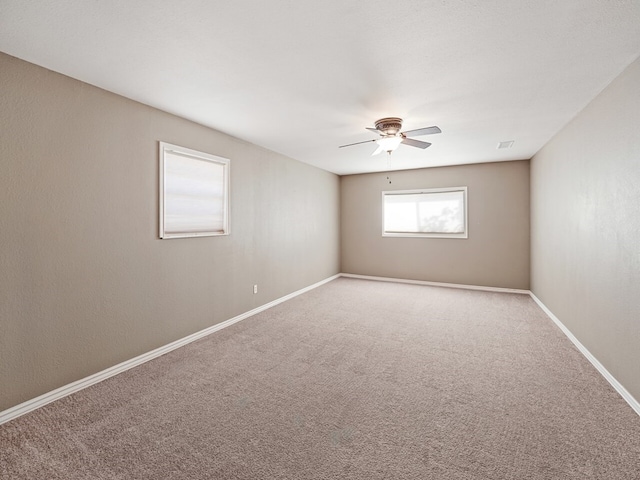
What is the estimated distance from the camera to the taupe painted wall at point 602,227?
217 centimetres

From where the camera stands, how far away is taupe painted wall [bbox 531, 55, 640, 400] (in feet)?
7.12

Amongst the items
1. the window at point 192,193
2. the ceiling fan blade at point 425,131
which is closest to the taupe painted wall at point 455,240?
the ceiling fan blade at point 425,131

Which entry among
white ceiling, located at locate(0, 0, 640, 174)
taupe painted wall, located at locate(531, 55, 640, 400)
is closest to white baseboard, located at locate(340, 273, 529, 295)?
taupe painted wall, located at locate(531, 55, 640, 400)

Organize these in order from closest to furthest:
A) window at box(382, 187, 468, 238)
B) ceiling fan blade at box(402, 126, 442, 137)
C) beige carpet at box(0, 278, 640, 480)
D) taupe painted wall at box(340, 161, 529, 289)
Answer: beige carpet at box(0, 278, 640, 480) < ceiling fan blade at box(402, 126, 442, 137) < taupe painted wall at box(340, 161, 529, 289) < window at box(382, 187, 468, 238)

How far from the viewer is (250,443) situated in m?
1.79

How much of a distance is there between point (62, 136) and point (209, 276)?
76.5 inches

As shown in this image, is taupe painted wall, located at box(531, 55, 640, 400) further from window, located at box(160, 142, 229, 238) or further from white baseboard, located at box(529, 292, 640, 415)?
window, located at box(160, 142, 229, 238)

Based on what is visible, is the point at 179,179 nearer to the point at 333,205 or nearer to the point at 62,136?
the point at 62,136

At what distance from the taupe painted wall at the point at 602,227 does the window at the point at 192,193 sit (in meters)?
3.90

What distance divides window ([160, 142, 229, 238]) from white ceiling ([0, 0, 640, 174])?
51cm

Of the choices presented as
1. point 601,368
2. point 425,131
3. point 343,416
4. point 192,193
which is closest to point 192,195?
point 192,193

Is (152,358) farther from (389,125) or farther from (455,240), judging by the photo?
(455,240)

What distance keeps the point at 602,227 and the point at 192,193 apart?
4114 mm

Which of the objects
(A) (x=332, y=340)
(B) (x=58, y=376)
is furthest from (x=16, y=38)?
(A) (x=332, y=340)
